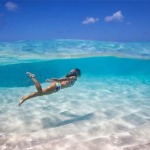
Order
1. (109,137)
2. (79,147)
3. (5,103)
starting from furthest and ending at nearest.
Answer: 1. (5,103)
2. (109,137)
3. (79,147)

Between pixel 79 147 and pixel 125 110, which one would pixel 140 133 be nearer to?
pixel 79 147

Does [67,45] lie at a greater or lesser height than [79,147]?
greater

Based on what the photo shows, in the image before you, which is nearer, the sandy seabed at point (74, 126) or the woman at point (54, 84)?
the sandy seabed at point (74, 126)

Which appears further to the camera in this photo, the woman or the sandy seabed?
the woman

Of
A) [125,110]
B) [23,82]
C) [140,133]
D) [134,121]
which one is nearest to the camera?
[140,133]

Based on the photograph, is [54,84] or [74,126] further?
[74,126]

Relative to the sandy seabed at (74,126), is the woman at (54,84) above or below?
above

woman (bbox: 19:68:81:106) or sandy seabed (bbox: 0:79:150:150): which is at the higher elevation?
woman (bbox: 19:68:81:106)

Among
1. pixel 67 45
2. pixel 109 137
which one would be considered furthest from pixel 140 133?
pixel 67 45

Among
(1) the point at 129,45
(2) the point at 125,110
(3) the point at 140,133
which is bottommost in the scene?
(2) the point at 125,110

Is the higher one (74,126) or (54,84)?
(54,84)

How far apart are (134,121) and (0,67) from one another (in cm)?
3966

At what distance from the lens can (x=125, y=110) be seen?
1325cm

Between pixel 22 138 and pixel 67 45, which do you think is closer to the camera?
pixel 22 138
